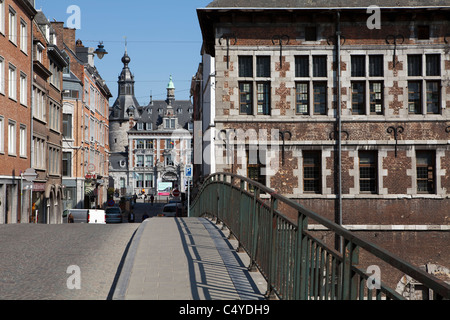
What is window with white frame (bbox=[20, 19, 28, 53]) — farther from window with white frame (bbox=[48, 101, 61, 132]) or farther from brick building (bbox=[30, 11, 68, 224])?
window with white frame (bbox=[48, 101, 61, 132])

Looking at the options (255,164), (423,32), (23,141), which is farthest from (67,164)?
(423,32)

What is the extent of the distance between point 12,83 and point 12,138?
9.04ft

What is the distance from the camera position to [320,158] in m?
24.3

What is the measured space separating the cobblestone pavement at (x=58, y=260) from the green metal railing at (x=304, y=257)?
7.15 feet

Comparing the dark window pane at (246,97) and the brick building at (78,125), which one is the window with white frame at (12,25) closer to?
the dark window pane at (246,97)

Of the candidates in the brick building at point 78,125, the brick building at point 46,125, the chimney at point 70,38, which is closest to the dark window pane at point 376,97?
the brick building at point 46,125

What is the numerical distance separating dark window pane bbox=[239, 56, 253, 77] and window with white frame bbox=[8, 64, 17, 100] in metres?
12.2

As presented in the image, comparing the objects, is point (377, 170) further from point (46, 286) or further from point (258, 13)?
point (46, 286)

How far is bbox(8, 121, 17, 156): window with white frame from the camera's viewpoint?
98.0ft

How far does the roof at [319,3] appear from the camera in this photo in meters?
24.1

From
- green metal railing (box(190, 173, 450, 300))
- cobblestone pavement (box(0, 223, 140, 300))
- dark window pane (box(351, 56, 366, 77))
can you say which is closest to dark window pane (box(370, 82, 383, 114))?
dark window pane (box(351, 56, 366, 77))

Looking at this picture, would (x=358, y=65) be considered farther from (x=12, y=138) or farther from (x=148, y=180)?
(x=148, y=180)
